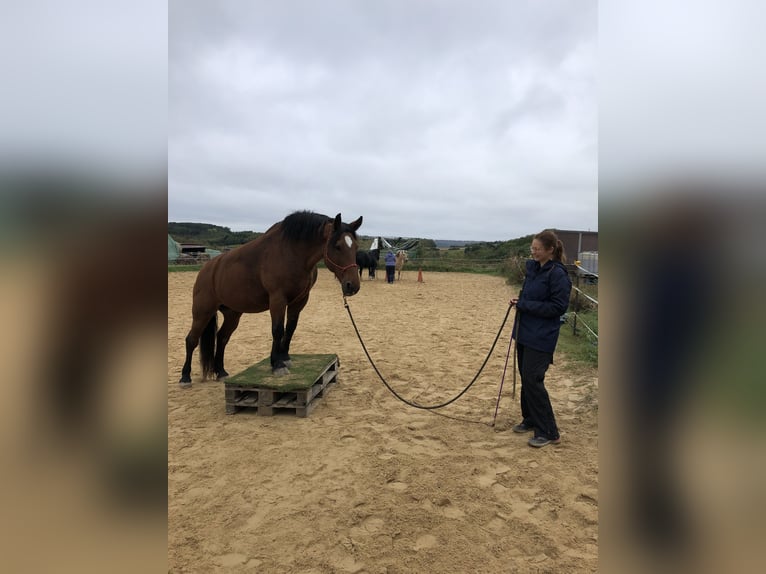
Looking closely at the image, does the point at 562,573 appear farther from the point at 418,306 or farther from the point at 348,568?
the point at 418,306

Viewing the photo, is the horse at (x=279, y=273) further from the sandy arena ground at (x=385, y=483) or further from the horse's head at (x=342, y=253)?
the sandy arena ground at (x=385, y=483)

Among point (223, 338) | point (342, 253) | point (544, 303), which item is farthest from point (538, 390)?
point (223, 338)

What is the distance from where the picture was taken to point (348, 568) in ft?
6.84

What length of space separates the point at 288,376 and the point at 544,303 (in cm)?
267

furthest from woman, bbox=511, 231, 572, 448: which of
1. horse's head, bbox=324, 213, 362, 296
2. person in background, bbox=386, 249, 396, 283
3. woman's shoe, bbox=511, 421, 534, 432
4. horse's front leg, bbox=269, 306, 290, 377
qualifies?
person in background, bbox=386, 249, 396, 283

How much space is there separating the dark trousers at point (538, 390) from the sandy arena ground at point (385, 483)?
17 centimetres

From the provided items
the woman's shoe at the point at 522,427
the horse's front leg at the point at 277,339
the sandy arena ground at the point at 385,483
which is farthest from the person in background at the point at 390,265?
the woman's shoe at the point at 522,427

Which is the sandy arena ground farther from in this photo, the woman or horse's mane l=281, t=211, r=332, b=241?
horse's mane l=281, t=211, r=332, b=241

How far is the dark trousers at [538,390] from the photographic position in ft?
10.9

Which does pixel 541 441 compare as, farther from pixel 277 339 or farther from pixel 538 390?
pixel 277 339
